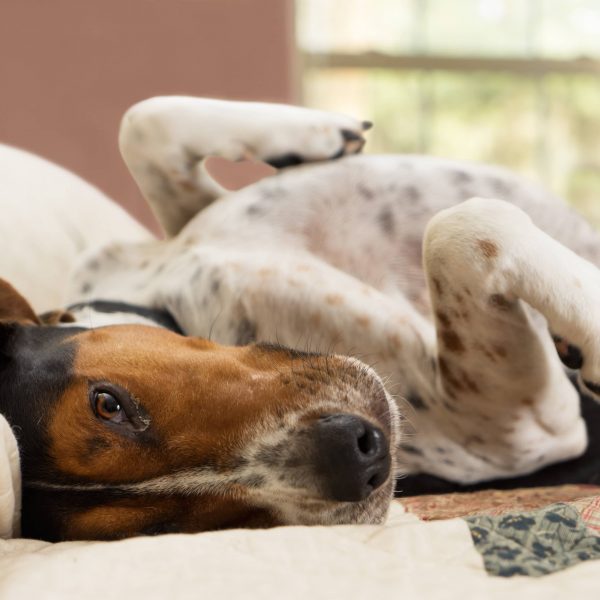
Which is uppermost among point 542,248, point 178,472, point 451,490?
point 542,248

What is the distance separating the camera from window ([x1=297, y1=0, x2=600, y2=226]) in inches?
186

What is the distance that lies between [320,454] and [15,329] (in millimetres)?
559

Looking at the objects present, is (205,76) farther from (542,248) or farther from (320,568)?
(320,568)

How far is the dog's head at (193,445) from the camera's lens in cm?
105

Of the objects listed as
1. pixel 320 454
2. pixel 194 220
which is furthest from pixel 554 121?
pixel 320 454

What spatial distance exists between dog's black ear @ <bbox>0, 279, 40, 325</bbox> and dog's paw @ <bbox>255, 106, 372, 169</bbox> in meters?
0.58

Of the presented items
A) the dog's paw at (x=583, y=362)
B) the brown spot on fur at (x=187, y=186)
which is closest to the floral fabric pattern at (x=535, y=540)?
the dog's paw at (x=583, y=362)

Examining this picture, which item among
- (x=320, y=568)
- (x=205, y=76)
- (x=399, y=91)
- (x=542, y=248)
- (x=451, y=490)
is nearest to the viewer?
(x=320, y=568)

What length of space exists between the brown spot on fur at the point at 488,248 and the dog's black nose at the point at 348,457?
1.16 feet

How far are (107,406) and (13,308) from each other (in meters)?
0.40

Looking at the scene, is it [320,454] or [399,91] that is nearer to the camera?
[320,454]

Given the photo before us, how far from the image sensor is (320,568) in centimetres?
83

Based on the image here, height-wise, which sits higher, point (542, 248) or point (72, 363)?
point (542, 248)

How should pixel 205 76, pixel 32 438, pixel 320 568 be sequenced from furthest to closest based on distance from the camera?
pixel 205 76, pixel 32 438, pixel 320 568
